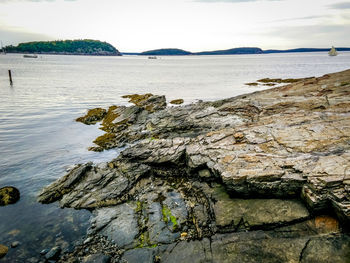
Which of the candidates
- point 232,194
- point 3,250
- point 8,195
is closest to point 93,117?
point 8,195

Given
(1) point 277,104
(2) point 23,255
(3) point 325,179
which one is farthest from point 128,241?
(1) point 277,104

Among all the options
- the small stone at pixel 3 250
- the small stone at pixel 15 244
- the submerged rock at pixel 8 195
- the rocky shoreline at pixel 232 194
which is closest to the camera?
the rocky shoreline at pixel 232 194

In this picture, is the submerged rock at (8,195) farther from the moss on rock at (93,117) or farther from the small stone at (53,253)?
the moss on rock at (93,117)

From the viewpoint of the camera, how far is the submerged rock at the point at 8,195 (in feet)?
41.7

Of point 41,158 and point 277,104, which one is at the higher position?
point 277,104

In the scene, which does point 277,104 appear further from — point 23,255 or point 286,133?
point 23,255

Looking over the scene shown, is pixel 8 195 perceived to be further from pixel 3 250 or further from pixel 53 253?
pixel 53 253

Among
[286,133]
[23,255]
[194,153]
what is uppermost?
[286,133]

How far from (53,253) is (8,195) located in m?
6.16

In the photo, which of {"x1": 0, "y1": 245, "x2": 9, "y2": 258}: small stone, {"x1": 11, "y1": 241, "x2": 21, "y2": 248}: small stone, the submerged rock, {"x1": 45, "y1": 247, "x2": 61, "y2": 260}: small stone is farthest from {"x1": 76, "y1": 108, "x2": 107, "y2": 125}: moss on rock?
{"x1": 45, "y1": 247, "x2": 61, "y2": 260}: small stone

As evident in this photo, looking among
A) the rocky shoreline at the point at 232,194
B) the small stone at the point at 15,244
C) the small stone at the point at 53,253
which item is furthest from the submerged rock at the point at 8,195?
the small stone at the point at 53,253

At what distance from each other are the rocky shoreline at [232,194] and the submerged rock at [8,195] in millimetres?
1414

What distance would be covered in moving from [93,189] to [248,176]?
28.6 ft

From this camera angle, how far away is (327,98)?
1700 centimetres
